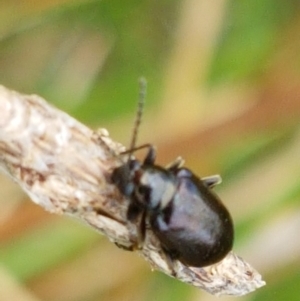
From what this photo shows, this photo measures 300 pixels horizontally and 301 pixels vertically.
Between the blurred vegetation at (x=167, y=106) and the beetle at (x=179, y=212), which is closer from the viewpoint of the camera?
the beetle at (x=179, y=212)

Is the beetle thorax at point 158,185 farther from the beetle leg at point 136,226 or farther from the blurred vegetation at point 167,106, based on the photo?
the blurred vegetation at point 167,106

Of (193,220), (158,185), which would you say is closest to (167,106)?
(158,185)

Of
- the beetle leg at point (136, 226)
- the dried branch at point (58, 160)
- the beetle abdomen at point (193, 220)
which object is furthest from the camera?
the beetle abdomen at point (193, 220)

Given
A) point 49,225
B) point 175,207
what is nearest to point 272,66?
point 49,225

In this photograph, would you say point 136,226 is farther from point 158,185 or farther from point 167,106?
point 167,106

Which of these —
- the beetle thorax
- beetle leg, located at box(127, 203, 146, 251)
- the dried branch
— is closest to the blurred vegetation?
the beetle thorax

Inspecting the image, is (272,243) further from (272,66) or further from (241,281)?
(241,281)

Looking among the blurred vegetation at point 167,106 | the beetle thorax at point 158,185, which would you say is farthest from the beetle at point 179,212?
the blurred vegetation at point 167,106

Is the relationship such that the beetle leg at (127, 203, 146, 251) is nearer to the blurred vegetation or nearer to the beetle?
the beetle
